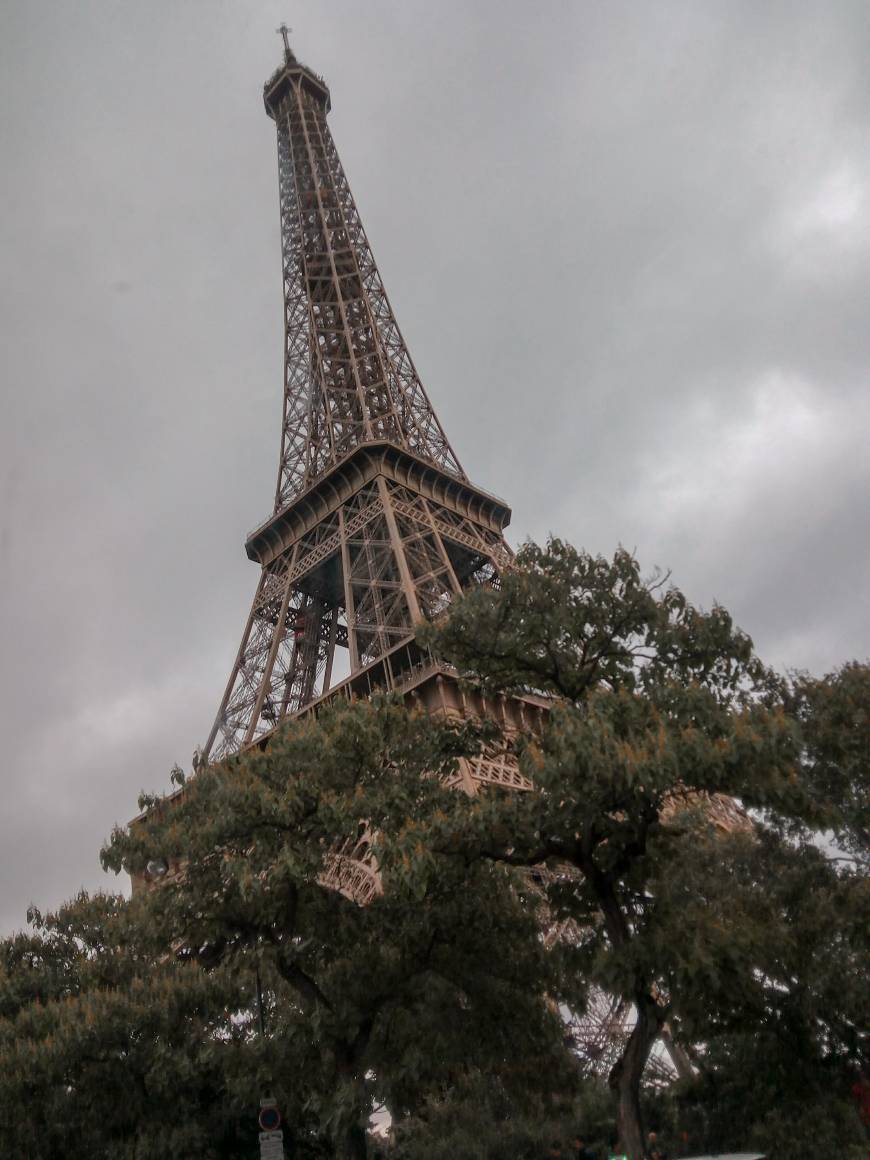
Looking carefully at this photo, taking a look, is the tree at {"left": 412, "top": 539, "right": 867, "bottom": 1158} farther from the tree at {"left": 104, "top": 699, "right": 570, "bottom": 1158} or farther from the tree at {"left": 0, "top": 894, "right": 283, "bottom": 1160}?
the tree at {"left": 0, "top": 894, "right": 283, "bottom": 1160}

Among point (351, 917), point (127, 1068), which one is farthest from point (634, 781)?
point (127, 1068)

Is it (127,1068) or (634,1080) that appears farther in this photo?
(127,1068)

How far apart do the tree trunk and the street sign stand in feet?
16.5

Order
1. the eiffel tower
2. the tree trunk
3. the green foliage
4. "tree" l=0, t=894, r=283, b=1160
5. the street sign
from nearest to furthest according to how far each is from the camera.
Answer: the tree trunk < the green foliage < the street sign < "tree" l=0, t=894, r=283, b=1160 < the eiffel tower

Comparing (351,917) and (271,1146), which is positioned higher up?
(351,917)

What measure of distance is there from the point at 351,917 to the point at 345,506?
84.4 ft

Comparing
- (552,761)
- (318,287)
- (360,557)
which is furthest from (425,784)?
(318,287)

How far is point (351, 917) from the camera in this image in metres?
15.9

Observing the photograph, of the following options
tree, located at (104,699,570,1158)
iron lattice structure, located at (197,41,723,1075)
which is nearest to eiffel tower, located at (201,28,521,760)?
iron lattice structure, located at (197,41,723,1075)

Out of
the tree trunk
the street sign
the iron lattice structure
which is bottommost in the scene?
the tree trunk

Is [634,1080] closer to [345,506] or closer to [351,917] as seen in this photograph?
[351,917]

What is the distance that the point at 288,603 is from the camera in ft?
126

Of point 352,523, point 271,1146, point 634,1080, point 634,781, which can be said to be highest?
point 352,523

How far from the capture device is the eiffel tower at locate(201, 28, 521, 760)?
1335 inches
